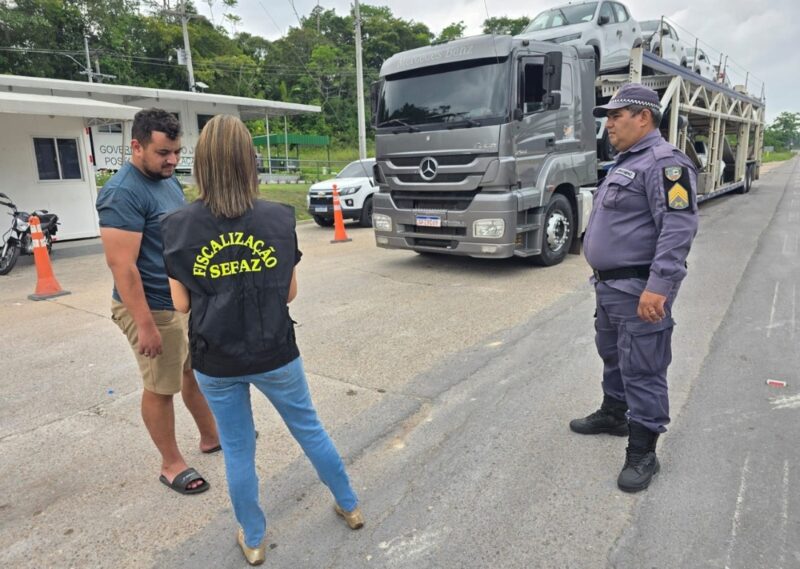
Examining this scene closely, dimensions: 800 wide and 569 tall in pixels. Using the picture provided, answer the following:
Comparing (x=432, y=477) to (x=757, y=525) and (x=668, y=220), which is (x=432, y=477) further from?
(x=668, y=220)

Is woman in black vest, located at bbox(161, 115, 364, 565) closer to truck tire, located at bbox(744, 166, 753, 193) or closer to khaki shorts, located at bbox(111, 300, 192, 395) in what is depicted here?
khaki shorts, located at bbox(111, 300, 192, 395)

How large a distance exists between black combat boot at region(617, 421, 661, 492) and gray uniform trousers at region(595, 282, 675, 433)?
47 mm

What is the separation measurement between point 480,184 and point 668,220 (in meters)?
4.24

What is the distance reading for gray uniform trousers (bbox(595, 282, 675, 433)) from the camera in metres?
2.66

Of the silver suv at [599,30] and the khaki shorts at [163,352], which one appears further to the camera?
the silver suv at [599,30]

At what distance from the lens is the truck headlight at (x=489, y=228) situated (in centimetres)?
663

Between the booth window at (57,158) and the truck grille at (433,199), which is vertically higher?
the booth window at (57,158)

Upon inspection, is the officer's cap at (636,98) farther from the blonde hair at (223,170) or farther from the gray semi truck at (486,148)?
the gray semi truck at (486,148)

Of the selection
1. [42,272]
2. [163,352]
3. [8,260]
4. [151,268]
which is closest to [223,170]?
[151,268]

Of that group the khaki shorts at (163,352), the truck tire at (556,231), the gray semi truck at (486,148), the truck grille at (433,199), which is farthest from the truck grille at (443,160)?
the khaki shorts at (163,352)

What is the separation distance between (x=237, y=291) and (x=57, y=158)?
39.0ft

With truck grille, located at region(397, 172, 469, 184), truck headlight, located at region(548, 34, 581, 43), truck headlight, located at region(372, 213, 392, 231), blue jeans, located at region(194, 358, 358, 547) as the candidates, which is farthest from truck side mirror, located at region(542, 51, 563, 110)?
blue jeans, located at region(194, 358, 358, 547)

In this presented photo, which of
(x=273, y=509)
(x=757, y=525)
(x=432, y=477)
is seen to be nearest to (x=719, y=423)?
(x=757, y=525)

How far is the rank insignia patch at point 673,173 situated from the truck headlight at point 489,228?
410cm
